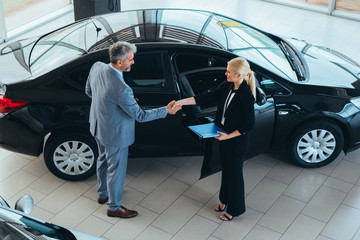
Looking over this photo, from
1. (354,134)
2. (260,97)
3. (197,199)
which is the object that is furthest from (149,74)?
(354,134)

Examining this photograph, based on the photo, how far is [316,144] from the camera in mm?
5711

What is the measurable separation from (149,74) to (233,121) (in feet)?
3.47

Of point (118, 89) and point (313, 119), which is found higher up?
point (118, 89)

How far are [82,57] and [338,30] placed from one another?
211 inches

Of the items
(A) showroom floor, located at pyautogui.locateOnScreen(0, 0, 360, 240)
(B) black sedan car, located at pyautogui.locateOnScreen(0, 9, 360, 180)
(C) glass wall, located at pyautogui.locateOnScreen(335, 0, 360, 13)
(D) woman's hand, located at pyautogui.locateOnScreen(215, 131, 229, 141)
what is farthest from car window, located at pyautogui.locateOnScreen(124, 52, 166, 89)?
(C) glass wall, located at pyautogui.locateOnScreen(335, 0, 360, 13)

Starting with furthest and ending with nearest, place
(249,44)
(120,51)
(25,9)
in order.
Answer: (25,9) → (249,44) → (120,51)

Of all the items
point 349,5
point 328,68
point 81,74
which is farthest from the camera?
point 349,5

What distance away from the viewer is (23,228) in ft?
11.4

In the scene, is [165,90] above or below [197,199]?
above

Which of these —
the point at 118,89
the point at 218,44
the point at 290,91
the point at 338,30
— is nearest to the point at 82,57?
the point at 118,89

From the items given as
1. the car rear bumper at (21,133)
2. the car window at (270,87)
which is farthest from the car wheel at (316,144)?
the car rear bumper at (21,133)

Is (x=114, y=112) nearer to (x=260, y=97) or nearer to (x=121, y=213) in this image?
(x=121, y=213)

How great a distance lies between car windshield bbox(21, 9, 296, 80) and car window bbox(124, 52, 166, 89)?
199 mm

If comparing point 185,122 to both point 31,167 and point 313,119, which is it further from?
point 31,167
